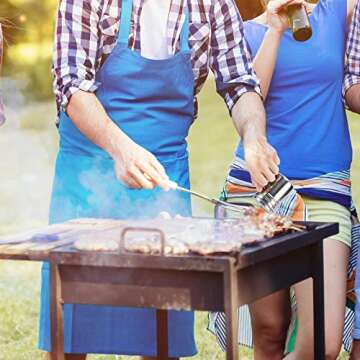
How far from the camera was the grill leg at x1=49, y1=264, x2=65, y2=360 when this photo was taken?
290cm

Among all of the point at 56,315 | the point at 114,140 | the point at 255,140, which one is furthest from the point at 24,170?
the point at 56,315

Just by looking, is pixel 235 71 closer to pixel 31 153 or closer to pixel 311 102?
pixel 311 102

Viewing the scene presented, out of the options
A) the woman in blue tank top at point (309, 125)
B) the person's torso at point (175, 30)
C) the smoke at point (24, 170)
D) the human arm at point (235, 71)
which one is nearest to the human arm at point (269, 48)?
the woman in blue tank top at point (309, 125)

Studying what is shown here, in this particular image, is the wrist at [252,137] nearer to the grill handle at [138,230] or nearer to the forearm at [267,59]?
the forearm at [267,59]

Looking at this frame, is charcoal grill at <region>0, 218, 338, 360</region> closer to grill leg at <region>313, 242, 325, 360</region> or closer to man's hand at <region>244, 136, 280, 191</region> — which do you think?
grill leg at <region>313, 242, 325, 360</region>

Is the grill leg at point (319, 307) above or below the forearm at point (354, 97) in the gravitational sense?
below

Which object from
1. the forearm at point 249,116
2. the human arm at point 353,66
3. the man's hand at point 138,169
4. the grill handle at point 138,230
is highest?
the human arm at point 353,66

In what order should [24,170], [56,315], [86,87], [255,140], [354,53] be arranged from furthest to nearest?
[24,170]
[354,53]
[255,140]
[86,87]
[56,315]

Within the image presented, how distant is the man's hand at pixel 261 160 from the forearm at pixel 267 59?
1.33ft

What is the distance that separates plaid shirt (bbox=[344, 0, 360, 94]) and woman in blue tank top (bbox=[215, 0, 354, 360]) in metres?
0.04

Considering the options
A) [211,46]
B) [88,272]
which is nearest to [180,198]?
[211,46]

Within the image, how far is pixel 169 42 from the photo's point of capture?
3598 millimetres

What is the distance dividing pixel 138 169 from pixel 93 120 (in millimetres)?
283

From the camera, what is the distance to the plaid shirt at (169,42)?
135 inches
